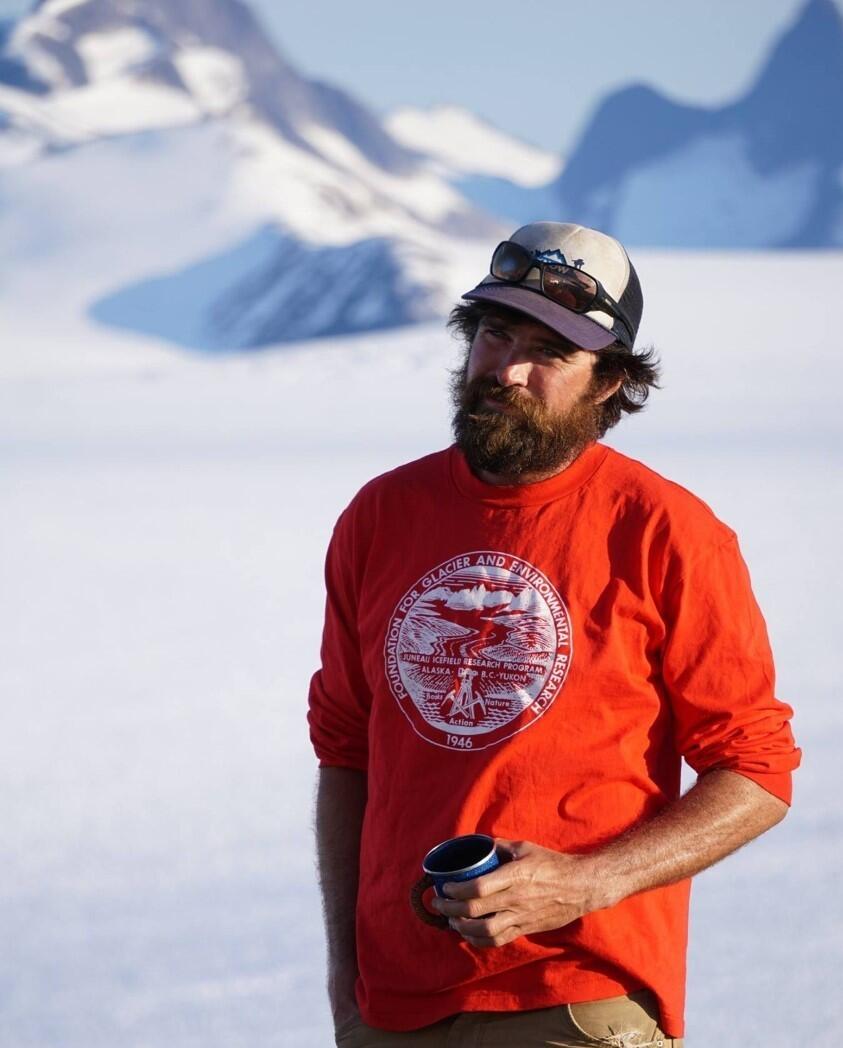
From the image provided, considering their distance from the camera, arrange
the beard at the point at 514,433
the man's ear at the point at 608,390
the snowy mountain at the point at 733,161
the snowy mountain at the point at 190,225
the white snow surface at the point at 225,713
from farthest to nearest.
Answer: the snowy mountain at the point at 733,161 < the snowy mountain at the point at 190,225 < the white snow surface at the point at 225,713 < the man's ear at the point at 608,390 < the beard at the point at 514,433

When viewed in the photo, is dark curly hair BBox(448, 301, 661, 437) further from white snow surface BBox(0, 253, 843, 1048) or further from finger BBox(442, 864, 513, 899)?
white snow surface BBox(0, 253, 843, 1048)

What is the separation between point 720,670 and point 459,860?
1.05 feet

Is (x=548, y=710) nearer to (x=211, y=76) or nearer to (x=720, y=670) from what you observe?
(x=720, y=670)

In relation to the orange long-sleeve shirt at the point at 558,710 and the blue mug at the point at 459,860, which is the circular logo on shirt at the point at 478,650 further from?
the blue mug at the point at 459,860

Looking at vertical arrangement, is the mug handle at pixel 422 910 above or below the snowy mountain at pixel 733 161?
below

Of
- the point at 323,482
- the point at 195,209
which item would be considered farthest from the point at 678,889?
the point at 195,209

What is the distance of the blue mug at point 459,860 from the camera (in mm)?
1335

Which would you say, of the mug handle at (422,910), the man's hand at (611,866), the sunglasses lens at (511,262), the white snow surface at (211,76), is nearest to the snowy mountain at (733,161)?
the white snow surface at (211,76)

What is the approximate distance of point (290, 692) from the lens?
5020mm

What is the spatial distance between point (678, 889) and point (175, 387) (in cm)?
1401

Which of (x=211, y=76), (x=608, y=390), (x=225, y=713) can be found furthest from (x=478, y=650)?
(x=211, y=76)

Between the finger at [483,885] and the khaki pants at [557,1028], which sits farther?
the khaki pants at [557,1028]

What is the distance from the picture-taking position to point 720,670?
1474 mm

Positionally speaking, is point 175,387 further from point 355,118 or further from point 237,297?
point 355,118
